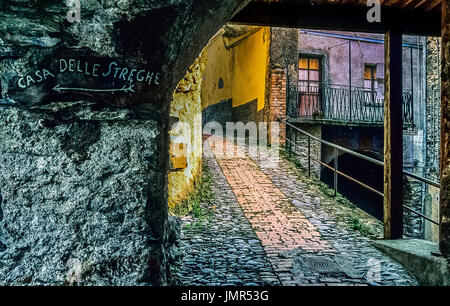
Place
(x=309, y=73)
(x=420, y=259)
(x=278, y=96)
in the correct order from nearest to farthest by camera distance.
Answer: (x=420, y=259) → (x=278, y=96) → (x=309, y=73)

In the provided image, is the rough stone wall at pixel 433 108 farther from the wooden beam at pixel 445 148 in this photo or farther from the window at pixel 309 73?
the wooden beam at pixel 445 148

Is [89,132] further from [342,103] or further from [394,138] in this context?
[342,103]

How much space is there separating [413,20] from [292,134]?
6.42 meters

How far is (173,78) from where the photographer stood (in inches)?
86.8

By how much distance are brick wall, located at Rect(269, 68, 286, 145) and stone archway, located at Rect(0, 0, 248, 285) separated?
8.65 meters

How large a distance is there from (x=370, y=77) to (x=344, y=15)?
33.6ft

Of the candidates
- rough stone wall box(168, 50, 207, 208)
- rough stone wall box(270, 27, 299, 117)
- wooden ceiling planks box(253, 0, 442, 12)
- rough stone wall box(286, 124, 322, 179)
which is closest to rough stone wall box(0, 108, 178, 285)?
wooden ceiling planks box(253, 0, 442, 12)

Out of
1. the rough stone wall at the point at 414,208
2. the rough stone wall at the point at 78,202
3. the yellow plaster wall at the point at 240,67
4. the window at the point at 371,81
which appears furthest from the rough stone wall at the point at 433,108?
the rough stone wall at the point at 78,202

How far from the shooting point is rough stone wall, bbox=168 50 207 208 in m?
5.58

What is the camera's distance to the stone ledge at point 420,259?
297 centimetres

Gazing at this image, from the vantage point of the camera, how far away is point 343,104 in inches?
504

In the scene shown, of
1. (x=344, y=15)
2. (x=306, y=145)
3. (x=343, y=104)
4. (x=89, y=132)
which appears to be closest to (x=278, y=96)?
(x=306, y=145)

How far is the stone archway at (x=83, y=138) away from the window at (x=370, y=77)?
12744mm
